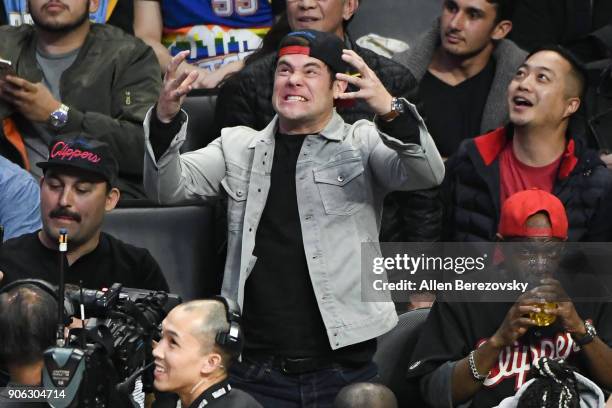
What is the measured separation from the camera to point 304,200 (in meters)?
5.56

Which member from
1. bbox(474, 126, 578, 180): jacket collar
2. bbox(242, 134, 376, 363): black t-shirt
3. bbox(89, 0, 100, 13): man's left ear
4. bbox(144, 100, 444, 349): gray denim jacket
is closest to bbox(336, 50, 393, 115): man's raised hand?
bbox(144, 100, 444, 349): gray denim jacket

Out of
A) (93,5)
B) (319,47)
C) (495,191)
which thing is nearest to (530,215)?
(495,191)

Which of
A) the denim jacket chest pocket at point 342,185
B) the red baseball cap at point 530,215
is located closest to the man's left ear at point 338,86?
the denim jacket chest pocket at point 342,185

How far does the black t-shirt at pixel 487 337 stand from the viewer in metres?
5.23

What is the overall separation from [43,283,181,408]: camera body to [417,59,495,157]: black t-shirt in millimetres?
2365

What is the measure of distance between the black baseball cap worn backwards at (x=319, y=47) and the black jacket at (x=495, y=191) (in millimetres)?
974

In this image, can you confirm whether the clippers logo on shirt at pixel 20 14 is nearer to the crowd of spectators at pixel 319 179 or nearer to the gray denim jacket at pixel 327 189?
the crowd of spectators at pixel 319 179

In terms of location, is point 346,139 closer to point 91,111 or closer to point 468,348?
point 468,348

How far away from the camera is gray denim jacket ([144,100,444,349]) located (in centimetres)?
545

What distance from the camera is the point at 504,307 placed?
5.34 m

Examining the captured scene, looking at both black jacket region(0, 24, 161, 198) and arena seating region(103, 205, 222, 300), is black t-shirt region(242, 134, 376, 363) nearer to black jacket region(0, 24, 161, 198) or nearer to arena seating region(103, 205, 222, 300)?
arena seating region(103, 205, 222, 300)

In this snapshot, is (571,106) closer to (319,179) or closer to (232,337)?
(319,179)

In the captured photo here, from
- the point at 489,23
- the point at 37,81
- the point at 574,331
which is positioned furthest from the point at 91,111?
the point at 574,331

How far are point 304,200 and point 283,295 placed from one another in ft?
1.20
